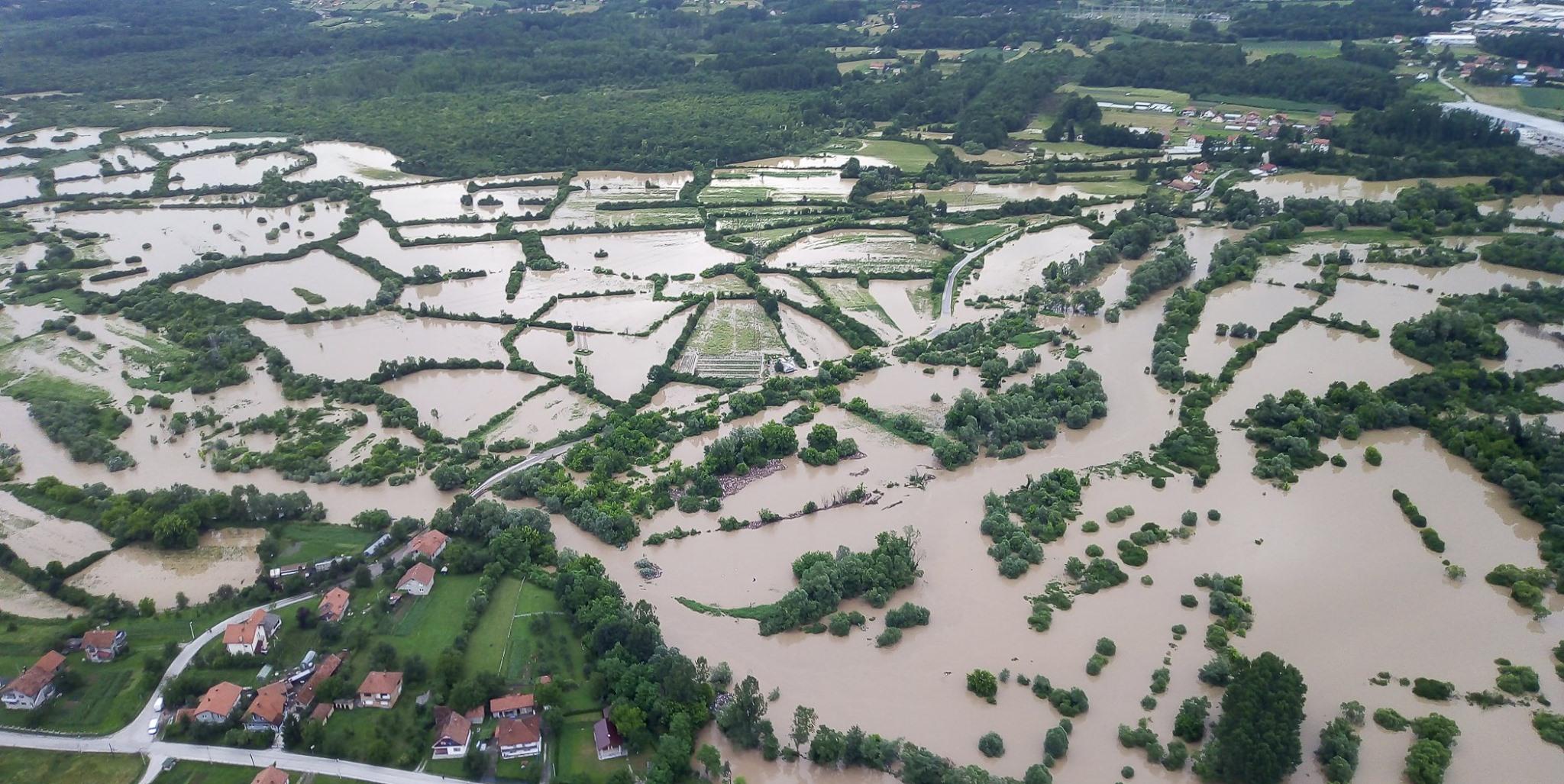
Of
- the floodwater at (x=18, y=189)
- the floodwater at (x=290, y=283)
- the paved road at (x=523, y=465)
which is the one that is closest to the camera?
the paved road at (x=523, y=465)

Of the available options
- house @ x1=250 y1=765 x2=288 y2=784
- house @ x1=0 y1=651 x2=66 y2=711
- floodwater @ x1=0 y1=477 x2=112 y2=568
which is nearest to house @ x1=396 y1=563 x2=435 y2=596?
house @ x1=250 y1=765 x2=288 y2=784

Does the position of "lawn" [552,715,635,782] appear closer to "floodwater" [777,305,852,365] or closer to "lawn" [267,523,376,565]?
"lawn" [267,523,376,565]

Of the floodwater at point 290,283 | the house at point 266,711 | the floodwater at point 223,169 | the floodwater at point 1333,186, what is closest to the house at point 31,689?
the house at point 266,711

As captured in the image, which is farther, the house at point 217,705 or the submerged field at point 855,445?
the submerged field at point 855,445

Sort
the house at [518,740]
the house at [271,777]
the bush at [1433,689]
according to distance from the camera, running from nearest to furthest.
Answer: the house at [271,777] → the house at [518,740] → the bush at [1433,689]

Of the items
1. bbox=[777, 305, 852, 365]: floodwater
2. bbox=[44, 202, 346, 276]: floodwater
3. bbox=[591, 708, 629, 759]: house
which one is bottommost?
bbox=[591, 708, 629, 759]: house

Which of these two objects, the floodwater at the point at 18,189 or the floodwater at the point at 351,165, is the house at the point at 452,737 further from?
the floodwater at the point at 18,189

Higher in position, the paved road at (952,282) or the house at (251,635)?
the paved road at (952,282)

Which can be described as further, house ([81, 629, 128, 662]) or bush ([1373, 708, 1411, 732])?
house ([81, 629, 128, 662])
